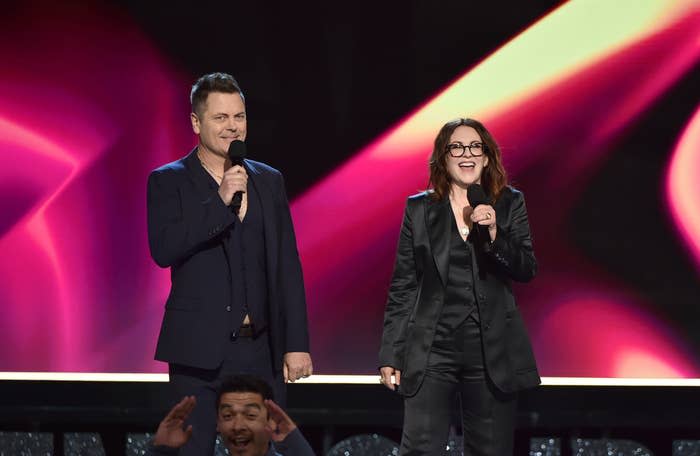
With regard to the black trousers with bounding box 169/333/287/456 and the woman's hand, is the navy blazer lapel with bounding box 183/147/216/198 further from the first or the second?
the woman's hand

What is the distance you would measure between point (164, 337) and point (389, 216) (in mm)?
1610

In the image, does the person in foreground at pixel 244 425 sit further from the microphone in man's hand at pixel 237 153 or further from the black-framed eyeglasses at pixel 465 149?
the black-framed eyeglasses at pixel 465 149

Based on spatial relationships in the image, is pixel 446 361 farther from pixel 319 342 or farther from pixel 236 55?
pixel 236 55

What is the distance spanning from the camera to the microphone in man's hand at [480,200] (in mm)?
2949

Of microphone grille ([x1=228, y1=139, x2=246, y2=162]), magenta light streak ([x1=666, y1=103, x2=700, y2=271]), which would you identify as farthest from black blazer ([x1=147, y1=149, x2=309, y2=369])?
magenta light streak ([x1=666, y1=103, x2=700, y2=271])

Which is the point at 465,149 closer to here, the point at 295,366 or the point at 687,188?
the point at 295,366

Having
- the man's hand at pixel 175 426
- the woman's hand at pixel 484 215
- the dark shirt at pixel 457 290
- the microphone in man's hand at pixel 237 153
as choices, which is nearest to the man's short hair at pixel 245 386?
the man's hand at pixel 175 426

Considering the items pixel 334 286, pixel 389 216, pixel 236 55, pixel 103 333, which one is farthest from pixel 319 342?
pixel 236 55

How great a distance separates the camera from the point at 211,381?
2.82 meters

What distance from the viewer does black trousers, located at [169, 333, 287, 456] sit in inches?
110

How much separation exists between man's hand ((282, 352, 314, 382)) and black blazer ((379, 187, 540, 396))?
34 cm

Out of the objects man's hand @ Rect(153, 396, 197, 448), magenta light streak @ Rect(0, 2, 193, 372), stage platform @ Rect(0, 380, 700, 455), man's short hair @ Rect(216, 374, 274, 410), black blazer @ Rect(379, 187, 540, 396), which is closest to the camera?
man's hand @ Rect(153, 396, 197, 448)

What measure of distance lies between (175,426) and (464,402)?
88 cm

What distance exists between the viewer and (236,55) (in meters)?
4.39
